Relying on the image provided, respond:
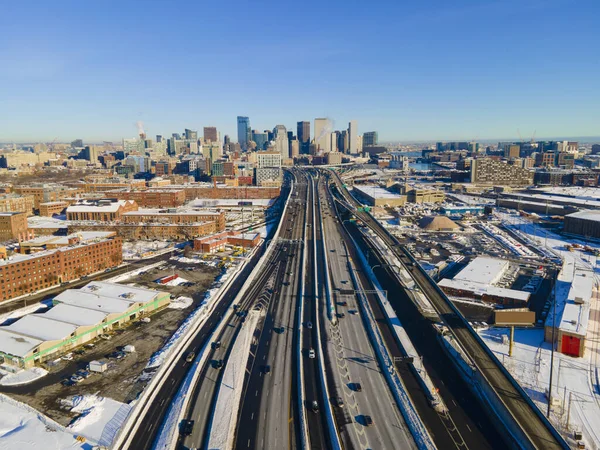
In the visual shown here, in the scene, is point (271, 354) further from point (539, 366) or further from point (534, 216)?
point (534, 216)

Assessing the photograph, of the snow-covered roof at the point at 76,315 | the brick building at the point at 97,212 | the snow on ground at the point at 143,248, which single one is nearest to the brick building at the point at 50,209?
the brick building at the point at 97,212

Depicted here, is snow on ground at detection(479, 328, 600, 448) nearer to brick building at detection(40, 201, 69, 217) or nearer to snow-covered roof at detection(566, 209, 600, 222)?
snow-covered roof at detection(566, 209, 600, 222)

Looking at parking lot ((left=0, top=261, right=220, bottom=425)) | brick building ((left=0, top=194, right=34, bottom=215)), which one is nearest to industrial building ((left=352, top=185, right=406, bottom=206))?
parking lot ((left=0, top=261, right=220, bottom=425))

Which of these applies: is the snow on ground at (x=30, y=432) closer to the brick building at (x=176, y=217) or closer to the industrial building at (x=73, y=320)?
the industrial building at (x=73, y=320)

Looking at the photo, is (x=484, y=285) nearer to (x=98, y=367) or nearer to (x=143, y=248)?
(x=98, y=367)

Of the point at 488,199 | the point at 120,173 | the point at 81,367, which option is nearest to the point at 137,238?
the point at 81,367


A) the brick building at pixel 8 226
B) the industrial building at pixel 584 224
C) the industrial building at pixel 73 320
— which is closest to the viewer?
the industrial building at pixel 73 320
